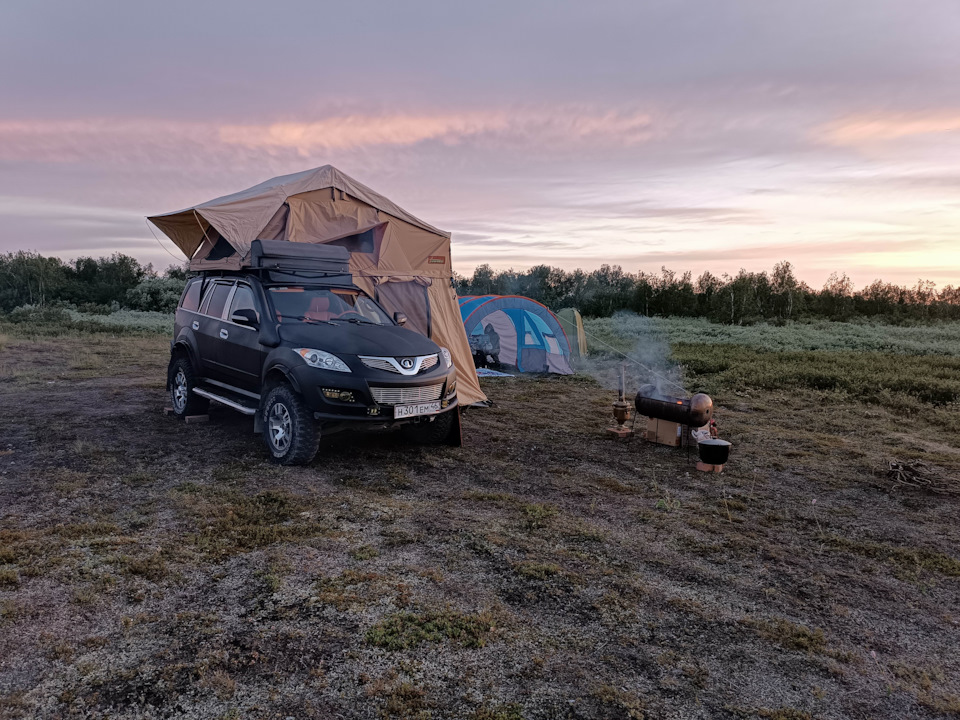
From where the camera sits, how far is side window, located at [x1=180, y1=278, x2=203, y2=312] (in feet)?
29.9

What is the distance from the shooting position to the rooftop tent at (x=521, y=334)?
1554 centimetres

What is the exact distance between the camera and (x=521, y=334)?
52.8 feet

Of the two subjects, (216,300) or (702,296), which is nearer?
(216,300)

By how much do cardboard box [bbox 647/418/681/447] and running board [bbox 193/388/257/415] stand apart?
202 inches

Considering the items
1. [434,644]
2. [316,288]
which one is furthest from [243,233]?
[434,644]

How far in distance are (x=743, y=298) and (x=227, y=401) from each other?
1303 inches

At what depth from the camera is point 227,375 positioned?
8.19m

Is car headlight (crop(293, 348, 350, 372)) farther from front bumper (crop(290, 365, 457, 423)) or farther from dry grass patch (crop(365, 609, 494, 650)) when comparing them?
dry grass patch (crop(365, 609, 494, 650))

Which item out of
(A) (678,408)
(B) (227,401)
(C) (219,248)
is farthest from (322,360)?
(A) (678,408)

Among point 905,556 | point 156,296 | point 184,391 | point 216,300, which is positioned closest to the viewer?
point 905,556

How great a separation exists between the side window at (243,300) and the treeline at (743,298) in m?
25.3

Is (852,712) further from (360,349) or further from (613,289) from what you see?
(613,289)

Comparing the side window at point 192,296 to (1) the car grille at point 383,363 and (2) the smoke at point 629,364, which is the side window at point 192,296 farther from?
(2) the smoke at point 629,364

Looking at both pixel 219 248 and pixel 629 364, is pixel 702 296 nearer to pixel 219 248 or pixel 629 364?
pixel 629 364
